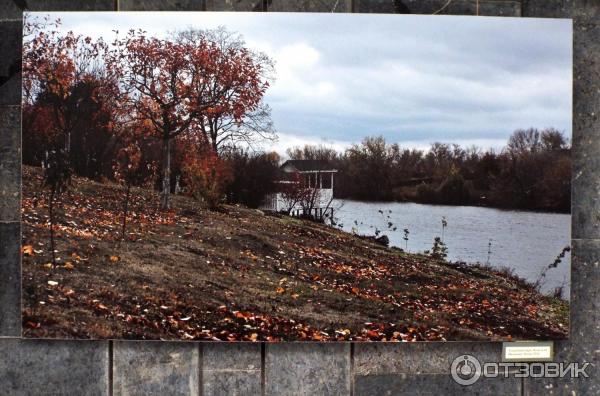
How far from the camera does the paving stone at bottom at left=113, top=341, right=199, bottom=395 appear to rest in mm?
3598

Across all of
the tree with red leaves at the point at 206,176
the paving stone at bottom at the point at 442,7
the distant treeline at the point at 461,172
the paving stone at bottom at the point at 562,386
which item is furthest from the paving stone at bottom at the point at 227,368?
the paving stone at bottom at the point at 442,7

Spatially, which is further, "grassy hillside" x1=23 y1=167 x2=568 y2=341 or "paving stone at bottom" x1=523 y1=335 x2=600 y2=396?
"paving stone at bottom" x1=523 y1=335 x2=600 y2=396

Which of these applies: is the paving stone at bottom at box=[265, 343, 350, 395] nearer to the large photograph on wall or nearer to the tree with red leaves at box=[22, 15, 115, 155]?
the large photograph on wall

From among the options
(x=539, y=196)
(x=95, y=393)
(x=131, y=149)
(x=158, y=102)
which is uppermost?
(x=158, y=102)

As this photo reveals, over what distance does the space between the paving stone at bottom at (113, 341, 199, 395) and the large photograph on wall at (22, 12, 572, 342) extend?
15 centimetres

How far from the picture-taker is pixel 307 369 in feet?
11.9

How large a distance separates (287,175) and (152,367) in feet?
5.06

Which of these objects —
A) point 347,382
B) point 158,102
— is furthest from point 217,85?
point 347,382

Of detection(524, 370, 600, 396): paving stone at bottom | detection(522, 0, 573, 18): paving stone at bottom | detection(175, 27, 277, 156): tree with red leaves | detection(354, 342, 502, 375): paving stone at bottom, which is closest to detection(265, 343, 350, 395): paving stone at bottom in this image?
detection(354, 342, 502, 375): paving stone at bottom

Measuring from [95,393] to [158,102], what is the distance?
1.95 metres

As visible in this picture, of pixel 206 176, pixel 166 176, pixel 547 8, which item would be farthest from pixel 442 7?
pixel 166 176

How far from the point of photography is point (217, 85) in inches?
142

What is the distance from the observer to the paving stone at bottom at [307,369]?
3623mm

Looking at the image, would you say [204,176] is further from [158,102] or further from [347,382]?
[347,382]
